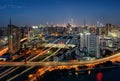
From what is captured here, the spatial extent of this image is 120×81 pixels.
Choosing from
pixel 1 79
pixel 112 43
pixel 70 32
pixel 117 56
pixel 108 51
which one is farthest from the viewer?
pixel 70 32

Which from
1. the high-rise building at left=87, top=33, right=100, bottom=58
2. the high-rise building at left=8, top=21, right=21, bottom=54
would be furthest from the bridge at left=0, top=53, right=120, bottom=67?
the high-rise building at left=8, top=21, right=21, bottom=54

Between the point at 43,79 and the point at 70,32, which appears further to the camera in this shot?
the point at 70,32

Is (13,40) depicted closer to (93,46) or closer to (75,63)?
(93,46)

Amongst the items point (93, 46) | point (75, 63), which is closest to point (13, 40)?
point (93, 46)

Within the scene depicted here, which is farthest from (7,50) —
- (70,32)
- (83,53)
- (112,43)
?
(70,32)

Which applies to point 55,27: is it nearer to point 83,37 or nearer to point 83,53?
point 83,37

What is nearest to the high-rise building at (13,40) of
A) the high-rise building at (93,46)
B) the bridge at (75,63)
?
the bridge at (75,63)

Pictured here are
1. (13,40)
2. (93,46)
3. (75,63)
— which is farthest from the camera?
(13,40)

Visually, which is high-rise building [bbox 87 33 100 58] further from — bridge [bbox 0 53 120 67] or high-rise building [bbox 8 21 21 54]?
high-rise building [bbox 8 21 21 54]
